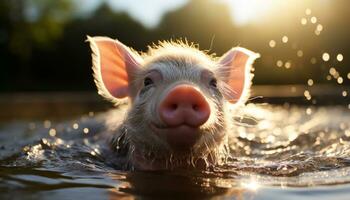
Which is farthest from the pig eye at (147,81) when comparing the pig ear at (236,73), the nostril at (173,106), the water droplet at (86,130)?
the water droplet at (86,130)

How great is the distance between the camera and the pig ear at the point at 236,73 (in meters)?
3.88

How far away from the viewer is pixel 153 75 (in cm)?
338

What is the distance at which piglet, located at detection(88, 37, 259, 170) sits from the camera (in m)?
2.78

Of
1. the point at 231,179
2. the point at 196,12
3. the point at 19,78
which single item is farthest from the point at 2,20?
the point at 231,179

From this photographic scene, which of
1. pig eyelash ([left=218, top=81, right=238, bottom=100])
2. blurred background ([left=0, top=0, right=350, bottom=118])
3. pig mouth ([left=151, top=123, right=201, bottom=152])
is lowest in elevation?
pig mouth ([left=151, top=123, right=201, bottom=152])

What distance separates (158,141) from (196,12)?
20836 mm

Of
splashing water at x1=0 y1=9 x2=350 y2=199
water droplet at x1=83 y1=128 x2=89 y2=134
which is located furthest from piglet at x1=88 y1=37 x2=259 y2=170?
water droplet at x1=83 y1=128 x2=89 y2=134

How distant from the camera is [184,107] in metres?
2.70

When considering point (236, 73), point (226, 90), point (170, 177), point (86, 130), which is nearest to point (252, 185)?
point (170, 177)

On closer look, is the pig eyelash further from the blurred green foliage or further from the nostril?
the blurred green foliage

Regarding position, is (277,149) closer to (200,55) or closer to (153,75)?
(200,55)

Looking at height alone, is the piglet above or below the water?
above

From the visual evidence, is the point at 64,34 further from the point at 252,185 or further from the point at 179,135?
the point at 252,185

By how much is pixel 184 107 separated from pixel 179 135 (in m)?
0.22
